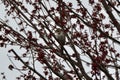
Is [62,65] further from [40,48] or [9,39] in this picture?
[9,39]

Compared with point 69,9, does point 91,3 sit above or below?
above

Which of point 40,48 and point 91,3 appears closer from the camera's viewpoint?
point 40,48

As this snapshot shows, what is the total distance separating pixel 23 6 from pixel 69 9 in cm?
100

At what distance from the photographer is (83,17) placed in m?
5.66

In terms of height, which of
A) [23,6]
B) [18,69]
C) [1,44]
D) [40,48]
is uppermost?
[23,6]

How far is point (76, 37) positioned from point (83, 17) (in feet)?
1.35

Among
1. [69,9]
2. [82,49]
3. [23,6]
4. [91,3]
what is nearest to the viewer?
[82,49]

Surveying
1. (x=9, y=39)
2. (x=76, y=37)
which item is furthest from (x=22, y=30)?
(x=76, y=37)

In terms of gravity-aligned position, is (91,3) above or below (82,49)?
above

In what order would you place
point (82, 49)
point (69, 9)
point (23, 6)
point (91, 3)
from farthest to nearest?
point (91, 3) → point (23, 6) → point (69, 9) → point (82, 49)

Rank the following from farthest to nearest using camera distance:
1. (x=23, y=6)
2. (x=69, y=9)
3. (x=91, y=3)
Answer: (x=91, y=3)
(x=23, y=6)
(x=69, y=9)

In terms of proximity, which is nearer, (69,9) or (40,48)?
(40,48)

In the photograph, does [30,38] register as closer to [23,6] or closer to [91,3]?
[23,6]

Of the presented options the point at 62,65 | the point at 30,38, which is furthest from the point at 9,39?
the point at 62,65
